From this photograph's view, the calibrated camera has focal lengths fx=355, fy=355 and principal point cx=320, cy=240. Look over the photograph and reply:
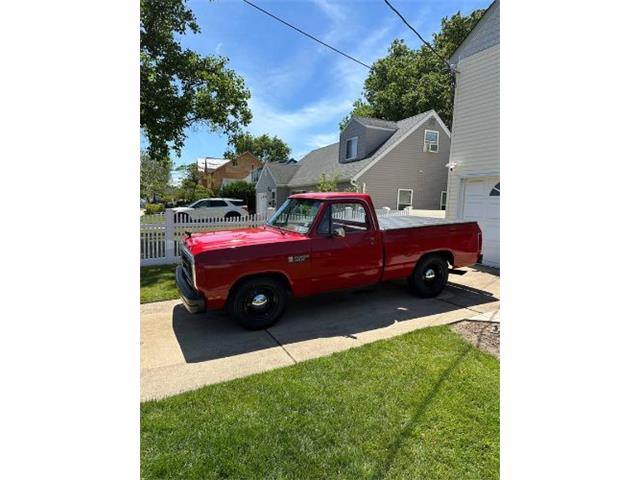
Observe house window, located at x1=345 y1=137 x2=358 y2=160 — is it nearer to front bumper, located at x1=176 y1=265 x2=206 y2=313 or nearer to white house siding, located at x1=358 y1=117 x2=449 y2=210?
white house siding, located at x1=358 y1=117 x2=449 y2=210

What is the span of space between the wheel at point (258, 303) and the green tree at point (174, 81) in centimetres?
802

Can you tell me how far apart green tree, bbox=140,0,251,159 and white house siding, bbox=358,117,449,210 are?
8338mm

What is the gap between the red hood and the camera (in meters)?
4.61

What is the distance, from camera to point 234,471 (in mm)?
2350

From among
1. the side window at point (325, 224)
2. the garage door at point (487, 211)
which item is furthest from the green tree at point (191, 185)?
the side window at point (325, 224)

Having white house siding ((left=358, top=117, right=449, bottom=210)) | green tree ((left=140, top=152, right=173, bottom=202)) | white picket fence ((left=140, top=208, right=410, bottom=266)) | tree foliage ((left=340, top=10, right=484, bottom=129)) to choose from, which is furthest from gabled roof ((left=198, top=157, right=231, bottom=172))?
white picket fence ((left=140, top=208, right=410, bottom=266))

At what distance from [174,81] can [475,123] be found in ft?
29.6

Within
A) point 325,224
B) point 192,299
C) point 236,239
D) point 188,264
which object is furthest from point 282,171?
point 192,299

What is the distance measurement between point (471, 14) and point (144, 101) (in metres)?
32.6

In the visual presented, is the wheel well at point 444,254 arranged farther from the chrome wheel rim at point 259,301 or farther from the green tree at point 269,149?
the green tree at point 269,149

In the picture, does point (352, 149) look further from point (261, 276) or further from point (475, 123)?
point (261, 276)

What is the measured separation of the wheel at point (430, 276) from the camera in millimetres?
6191

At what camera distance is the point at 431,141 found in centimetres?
1947
